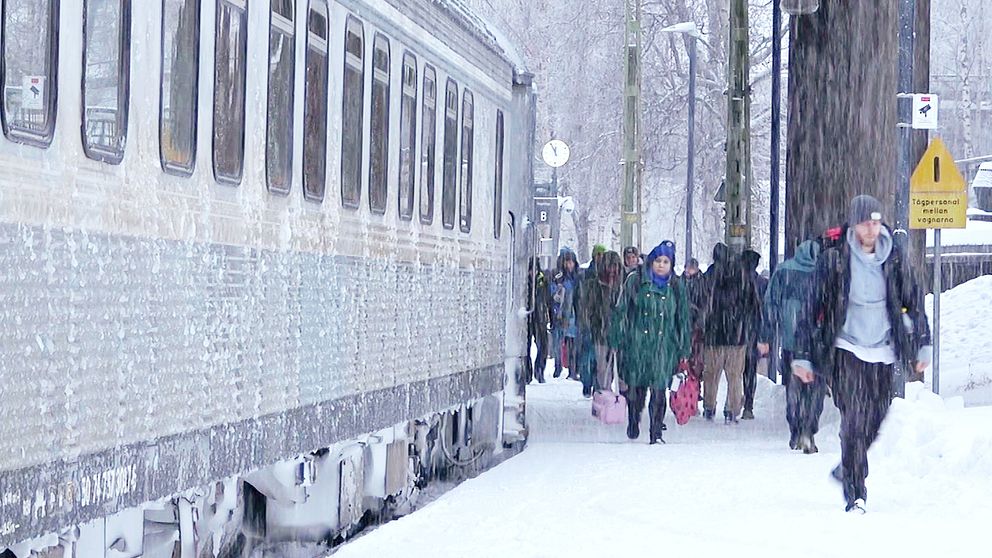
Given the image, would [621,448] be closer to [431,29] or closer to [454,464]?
[454,464]

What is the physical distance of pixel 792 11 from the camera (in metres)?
18.7

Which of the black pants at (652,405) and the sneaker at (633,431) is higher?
the black pants at (652,405)

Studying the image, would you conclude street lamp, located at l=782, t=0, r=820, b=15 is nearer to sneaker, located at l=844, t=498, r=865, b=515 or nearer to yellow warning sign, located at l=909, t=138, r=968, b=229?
yellow warning sign, located at l=909, t=138, r=968, b=229

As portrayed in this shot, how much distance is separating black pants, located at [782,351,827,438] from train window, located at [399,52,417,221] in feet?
15.1

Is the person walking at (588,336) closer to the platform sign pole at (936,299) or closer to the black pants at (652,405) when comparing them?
the platform sign pole at (936,299)

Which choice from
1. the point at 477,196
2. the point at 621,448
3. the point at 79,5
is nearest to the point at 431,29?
the point at 477,196

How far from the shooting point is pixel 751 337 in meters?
18.4

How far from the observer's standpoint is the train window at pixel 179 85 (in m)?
7.38

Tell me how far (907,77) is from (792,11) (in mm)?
1613

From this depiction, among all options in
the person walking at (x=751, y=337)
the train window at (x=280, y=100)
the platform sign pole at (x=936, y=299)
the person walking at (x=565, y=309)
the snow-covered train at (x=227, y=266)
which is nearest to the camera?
the snow-covered train at (x=227, y=266)

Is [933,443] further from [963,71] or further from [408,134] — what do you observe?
[963,71]

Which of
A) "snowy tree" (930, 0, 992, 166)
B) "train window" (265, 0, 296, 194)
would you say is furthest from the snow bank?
"snowy tree" (930, 0, 992, 166)

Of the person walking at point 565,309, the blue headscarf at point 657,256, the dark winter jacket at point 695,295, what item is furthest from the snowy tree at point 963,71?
the blue headscarf at point 657,256

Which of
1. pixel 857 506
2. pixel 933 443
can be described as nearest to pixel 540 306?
pixel 933 443
